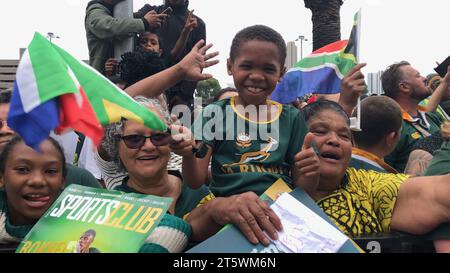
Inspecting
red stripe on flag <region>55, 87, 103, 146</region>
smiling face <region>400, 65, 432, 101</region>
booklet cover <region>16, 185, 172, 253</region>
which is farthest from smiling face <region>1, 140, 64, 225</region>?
smiling face <region>400, 65, 432, 101</region>

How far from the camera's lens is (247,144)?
8.73 ft

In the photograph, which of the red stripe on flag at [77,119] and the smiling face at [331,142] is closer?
the red stripe on flag at [77,119]

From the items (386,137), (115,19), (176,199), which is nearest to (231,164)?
(176,199)

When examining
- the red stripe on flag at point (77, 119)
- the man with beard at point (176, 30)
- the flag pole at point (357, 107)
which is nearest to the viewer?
the red stripe on flag at point (77, 119)

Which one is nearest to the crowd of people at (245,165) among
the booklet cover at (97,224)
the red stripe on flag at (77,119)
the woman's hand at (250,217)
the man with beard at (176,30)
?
the woman's hand at (250,217)

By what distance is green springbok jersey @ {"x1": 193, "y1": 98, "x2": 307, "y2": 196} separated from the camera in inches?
100

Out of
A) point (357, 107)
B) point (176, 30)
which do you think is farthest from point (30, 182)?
point (176, 30)

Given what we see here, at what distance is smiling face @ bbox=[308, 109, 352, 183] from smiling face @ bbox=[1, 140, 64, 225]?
1264mm

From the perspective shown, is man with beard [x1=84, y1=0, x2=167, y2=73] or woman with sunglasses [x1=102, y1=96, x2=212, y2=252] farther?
man with beard [x1=84, y1=0, x2=167, y2=73]

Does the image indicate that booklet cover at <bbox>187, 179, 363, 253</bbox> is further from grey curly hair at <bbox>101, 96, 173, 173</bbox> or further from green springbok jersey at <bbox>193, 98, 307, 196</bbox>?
grey curly hair at <bbox>101, 96, 173, 173</bbox>

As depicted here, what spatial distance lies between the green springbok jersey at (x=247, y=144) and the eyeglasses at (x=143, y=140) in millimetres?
338

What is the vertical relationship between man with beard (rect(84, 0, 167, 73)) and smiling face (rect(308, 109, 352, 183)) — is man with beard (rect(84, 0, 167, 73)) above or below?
above

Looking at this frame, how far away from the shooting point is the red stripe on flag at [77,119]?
5.84 feet

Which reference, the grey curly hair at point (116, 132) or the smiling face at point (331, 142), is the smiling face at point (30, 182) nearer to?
the grey curly hair at point (116, 132)
